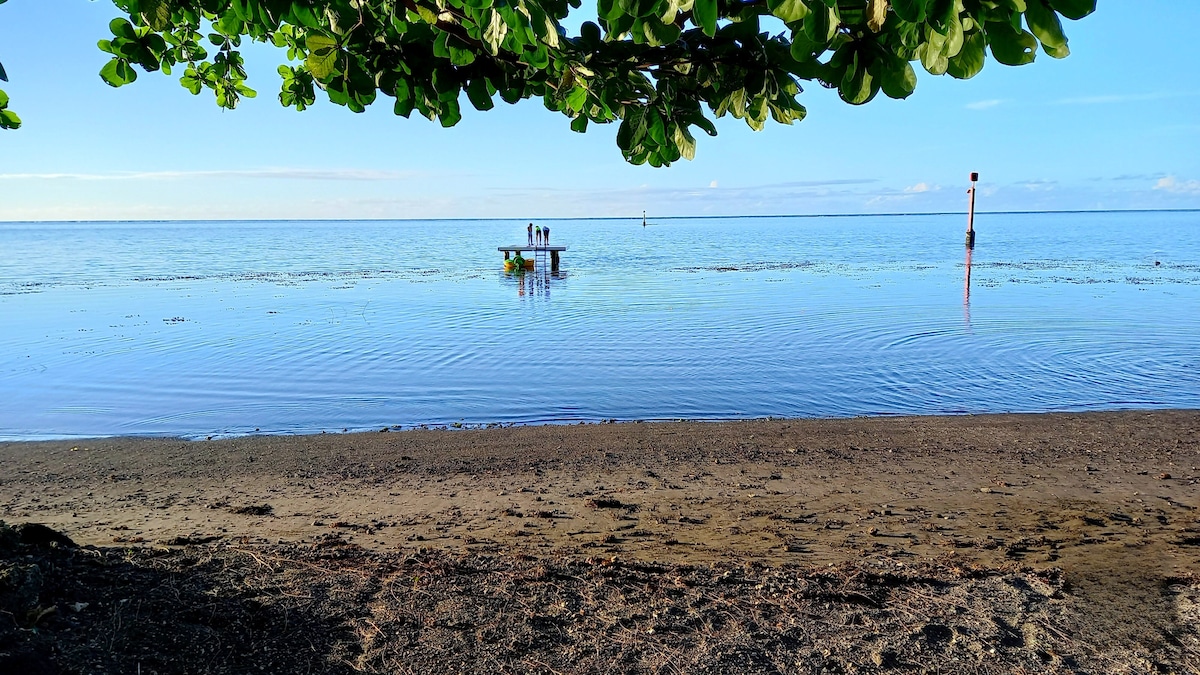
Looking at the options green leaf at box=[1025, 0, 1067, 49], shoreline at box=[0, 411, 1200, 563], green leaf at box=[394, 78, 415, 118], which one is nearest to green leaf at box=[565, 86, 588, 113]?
green leaf at box=[394, 78, 415, 118]

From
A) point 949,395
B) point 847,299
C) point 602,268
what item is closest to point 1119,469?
point 949,395

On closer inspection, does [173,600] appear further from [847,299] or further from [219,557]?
[847,299]

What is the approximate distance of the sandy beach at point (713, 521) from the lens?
126 inches

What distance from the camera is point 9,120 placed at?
14.1 feet

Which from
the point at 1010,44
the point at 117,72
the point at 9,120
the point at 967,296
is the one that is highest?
the point at 117,72

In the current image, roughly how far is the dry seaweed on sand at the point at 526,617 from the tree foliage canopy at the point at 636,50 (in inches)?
73.9

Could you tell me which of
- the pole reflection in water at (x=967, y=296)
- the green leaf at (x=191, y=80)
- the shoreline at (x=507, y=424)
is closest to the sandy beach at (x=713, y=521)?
the shoreline at (x=507, y=424)

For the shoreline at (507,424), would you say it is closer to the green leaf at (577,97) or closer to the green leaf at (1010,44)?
the green leaf at (577,97)

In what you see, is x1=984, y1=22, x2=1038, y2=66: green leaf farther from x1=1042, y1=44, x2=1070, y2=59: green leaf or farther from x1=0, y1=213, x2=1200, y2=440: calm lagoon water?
x1=0, y1=213, x2=1200, y2=440: calm lagoon water

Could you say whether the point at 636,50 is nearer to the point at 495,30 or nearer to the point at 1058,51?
the point at 495,30

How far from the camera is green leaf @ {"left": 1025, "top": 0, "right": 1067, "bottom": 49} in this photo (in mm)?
1717

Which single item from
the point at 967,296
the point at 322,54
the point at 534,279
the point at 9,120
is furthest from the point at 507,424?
the point at 534,279

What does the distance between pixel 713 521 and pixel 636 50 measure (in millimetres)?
3328

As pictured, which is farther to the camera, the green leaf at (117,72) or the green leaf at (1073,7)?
the green leaf at (117,72)
